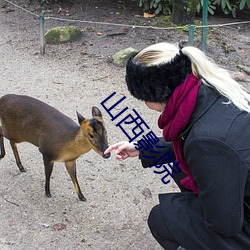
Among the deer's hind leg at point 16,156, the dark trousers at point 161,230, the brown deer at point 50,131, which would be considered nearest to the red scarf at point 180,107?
the dark trousers at point 161,230

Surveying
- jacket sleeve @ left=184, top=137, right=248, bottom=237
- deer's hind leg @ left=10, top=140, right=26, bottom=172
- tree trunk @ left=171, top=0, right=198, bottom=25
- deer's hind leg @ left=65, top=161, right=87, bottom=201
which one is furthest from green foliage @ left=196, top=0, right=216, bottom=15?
jacket sleeve @ left=184, top=137, right=248, bottom=237

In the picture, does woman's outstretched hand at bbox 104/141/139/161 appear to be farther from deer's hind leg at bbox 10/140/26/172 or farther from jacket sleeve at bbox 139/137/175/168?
deer's hind leg at bbox 10/140/26/172

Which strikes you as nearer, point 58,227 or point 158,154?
point 158,154

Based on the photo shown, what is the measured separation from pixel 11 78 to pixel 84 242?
303cm

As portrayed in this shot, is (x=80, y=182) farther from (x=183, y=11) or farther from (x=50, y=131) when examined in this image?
(x=183, y=11)

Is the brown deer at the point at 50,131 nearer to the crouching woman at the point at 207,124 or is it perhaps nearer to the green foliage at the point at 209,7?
the crouching woman at the point at 207,124

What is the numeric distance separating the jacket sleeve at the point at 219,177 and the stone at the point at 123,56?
3912 millimetres

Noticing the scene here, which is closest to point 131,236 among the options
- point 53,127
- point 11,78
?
point 53,127

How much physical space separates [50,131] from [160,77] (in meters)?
1.42

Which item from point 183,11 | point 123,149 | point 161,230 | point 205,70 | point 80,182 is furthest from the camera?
point 183,11

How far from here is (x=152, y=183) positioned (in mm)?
3645

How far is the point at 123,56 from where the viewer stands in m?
5.84

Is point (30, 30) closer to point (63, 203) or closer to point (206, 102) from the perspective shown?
point (63, 203)

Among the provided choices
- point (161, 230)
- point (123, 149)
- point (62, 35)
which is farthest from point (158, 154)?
point (62, 35)
